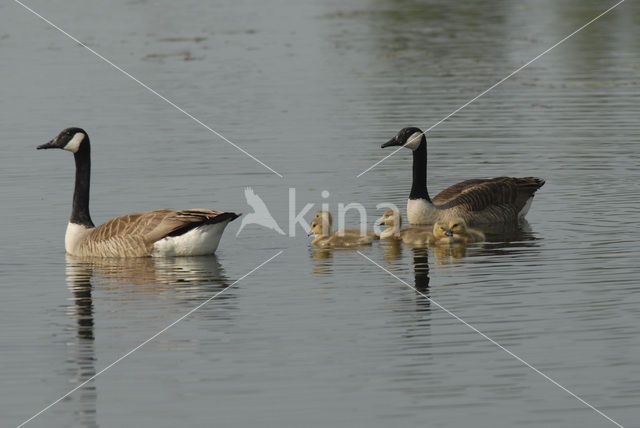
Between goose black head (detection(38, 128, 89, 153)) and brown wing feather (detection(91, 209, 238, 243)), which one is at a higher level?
goose black head (detection(38, 128, 89, 153))

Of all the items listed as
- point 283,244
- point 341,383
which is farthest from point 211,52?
point 341,383

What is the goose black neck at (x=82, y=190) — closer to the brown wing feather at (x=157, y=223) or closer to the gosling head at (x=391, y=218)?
the brown wing feather at (x=157, y=223)

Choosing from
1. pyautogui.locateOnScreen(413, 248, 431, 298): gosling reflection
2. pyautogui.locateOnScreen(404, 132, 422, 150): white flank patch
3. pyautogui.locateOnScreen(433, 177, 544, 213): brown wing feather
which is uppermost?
pyautogui.locateOnScreen(404, 132, 422, 150): white flank patch

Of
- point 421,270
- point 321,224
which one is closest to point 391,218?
point 321,224

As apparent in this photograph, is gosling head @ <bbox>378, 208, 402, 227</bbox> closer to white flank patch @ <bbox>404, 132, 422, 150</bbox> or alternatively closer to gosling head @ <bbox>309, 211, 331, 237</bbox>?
gosling head @ <bbox>309, 211, 331, 237</bbox>

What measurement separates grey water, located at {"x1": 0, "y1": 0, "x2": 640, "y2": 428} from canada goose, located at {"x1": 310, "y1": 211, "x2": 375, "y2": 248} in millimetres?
179

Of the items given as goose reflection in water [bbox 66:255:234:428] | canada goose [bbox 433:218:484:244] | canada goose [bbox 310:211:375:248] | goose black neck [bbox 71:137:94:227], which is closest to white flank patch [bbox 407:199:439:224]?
canada goose [bbox 433:218:484:244]

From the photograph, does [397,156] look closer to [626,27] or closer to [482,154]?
[482,154]

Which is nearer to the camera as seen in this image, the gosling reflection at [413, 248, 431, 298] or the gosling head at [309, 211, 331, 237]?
the gosling reflection at [413, 248, 431, 298]

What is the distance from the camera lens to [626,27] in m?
42.7

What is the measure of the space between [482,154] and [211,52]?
57.4ft

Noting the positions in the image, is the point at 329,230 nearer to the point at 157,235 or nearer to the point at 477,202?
the point at 157,235

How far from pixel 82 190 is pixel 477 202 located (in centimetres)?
568

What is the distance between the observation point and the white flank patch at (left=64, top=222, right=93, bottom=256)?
16.2 meters
